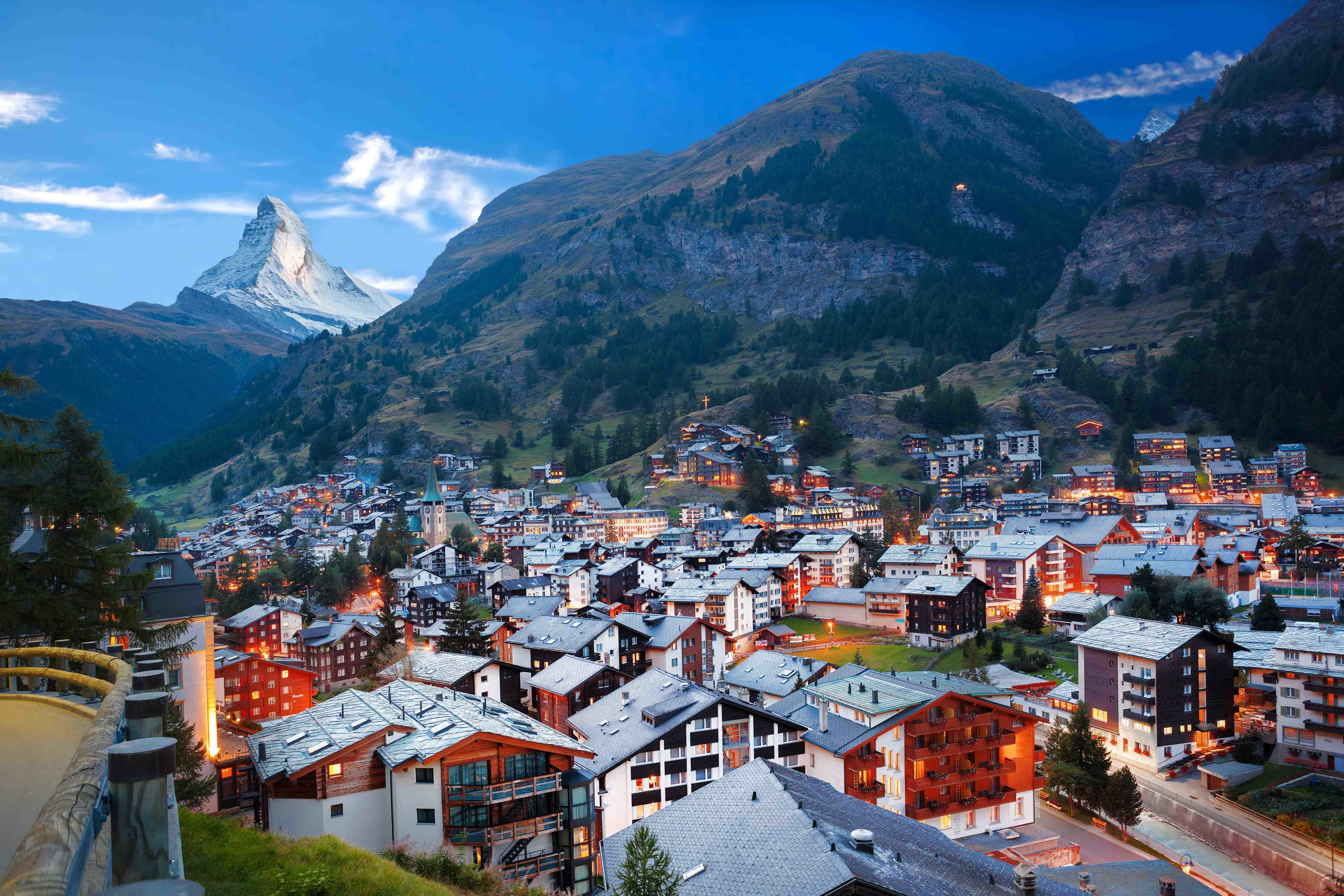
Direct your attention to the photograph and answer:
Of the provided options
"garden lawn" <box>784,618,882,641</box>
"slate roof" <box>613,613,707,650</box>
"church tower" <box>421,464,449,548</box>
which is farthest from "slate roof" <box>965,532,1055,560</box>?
"church tower" <box>421,464,449,548</box>

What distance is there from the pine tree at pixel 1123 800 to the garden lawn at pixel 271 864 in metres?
29.8

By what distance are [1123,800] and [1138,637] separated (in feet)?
43.8

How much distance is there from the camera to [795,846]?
17.4 m

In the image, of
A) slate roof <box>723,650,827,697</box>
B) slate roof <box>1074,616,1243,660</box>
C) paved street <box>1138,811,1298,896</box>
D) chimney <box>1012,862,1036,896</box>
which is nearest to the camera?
chimney <box>1012,862,1036,896</box>

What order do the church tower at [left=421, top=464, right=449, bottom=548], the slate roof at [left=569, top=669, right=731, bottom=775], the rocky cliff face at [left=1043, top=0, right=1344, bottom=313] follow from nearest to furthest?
the slate roof at [left=569, top=669, right=731, bottom=775], the church tower at [left=421, top=464, right=449, bottom=548], the rocky cliff face at [left=1043, top=0, right=1344, bottom=313]

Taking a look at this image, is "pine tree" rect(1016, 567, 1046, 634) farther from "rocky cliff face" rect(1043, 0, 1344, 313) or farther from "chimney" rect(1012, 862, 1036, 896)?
"rocky cliff face" rect(1043, 0, 1344, 313)

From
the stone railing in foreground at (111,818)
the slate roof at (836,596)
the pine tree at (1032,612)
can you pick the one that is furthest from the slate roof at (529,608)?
the stone railing in foreground at (111,818)

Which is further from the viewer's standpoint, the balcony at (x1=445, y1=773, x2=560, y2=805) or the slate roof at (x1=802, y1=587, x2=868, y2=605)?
the slate roof at (x1=802, y1=587, x2=868, y2=605)

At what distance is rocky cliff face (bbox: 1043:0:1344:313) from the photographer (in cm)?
14800

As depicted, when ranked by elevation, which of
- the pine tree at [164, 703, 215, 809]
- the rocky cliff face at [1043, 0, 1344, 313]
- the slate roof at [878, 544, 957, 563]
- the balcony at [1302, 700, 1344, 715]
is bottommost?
the balcony at [1302, 700, 1344, 715]

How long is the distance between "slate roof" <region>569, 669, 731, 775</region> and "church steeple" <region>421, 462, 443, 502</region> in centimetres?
8954

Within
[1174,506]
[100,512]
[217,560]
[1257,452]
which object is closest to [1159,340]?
[1257,452]

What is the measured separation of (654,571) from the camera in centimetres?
7938

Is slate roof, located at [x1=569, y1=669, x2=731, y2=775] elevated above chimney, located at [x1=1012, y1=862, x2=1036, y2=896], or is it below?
below
